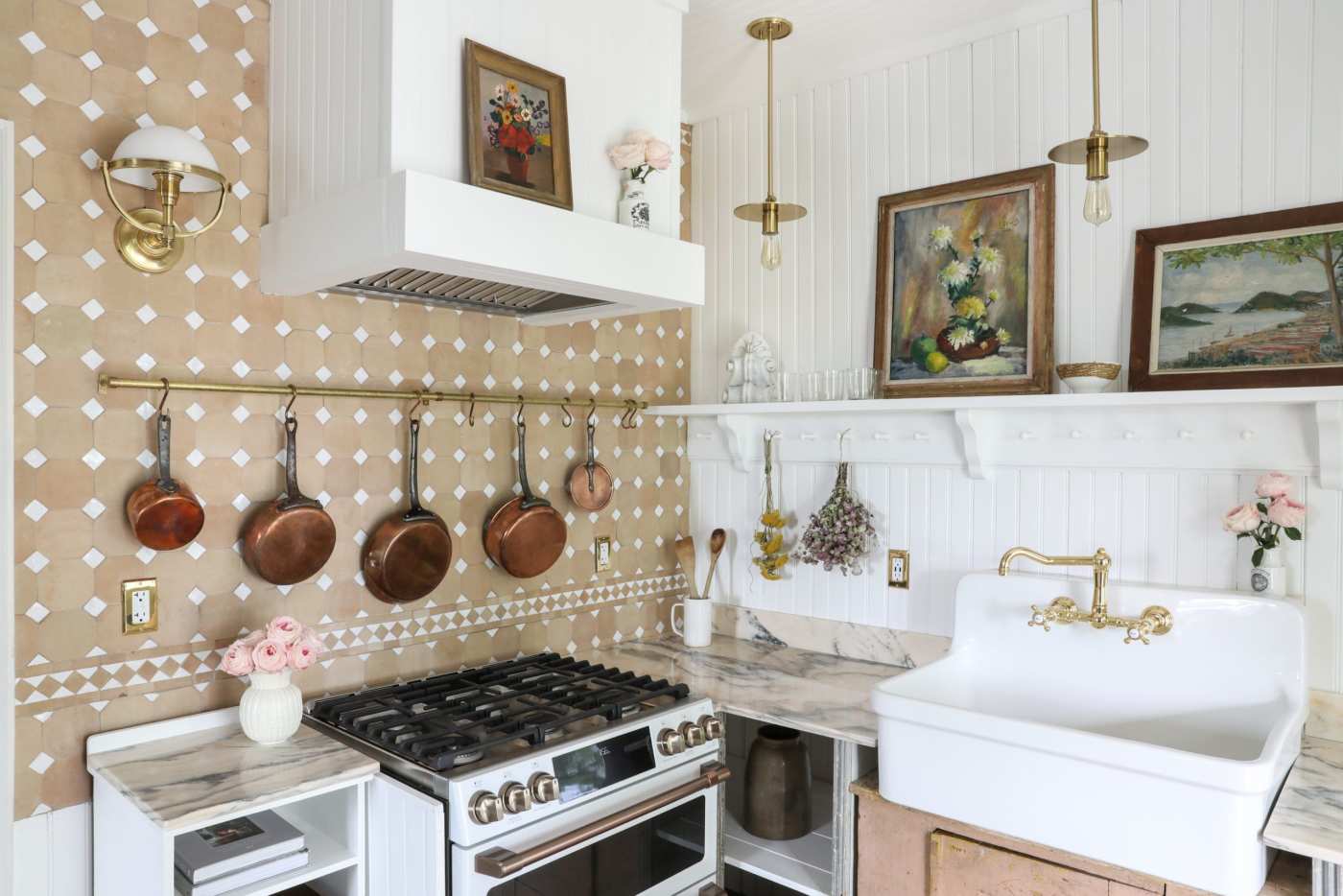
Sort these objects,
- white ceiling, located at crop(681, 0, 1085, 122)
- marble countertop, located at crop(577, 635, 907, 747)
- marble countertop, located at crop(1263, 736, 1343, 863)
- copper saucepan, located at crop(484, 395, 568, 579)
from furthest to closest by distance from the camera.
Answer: copper saucepan, located at crop(484, 395, 568, 579) → white ceiling, located at crop(681, 0, 1085, 122) → marble countertop, located at crop(577, 635, 907, 747) → marble countertop, located at crop(1263, 736, 1343, 863)

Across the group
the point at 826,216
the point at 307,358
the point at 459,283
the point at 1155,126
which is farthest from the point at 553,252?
the point at 1155,126

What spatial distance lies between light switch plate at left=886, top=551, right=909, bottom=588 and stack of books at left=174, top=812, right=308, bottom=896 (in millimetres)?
1649

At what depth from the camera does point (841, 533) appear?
258 cm

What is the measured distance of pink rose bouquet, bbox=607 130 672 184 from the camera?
→ 1.98 m

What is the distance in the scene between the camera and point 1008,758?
68.7 inches

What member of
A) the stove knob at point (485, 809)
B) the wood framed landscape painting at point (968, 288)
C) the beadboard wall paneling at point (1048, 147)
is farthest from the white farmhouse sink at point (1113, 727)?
the stove knob at point (485, 809)

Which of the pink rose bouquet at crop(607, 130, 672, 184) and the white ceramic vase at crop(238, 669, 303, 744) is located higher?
the pink rose bouquet at crop(607, 130, 672, 184)

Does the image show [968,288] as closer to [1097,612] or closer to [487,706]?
[1097,612]

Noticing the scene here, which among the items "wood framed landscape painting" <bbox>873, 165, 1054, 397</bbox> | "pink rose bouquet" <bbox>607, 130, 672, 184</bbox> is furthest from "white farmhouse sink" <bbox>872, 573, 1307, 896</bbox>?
"pink rose bouquet" <bbox>607, 130, 672, 184</bbox>

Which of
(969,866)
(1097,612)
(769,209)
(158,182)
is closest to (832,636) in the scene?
(1097,612)

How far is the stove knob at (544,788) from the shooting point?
1.74 meters

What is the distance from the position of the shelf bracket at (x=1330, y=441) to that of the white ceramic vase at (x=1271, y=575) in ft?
0.59

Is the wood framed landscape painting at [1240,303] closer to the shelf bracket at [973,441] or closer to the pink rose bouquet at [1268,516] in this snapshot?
the pink rose bouquet at [1268,516]

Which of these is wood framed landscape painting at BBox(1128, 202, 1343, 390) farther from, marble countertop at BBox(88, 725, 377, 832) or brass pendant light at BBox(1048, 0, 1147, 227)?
marble countertop at BBox(88, 725, 377, 832)
